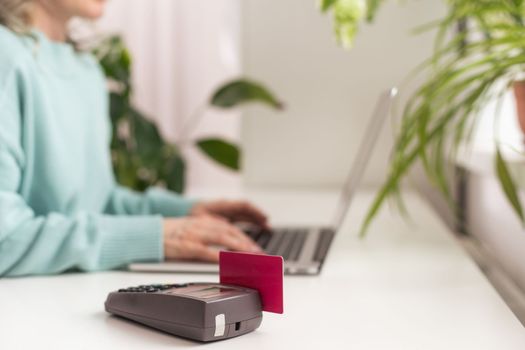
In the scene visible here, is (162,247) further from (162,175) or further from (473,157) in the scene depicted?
(162,175)

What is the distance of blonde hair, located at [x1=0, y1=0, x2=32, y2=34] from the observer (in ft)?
3.36

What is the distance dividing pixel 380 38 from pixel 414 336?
53.8 inches

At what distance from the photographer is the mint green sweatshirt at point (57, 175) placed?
2.74ft

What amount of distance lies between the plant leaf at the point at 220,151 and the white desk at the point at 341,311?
3.49ft

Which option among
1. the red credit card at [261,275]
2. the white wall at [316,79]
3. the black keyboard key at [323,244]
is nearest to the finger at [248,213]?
the black keyboard key at [323,244]

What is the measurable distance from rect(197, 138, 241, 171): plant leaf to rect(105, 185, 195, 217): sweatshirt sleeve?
726mm

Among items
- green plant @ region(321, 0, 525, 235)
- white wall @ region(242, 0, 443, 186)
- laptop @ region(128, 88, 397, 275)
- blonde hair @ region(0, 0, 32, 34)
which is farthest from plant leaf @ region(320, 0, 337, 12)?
white wall @ region(242, 0, 443, 186)

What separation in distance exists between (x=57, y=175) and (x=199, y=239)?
25cm

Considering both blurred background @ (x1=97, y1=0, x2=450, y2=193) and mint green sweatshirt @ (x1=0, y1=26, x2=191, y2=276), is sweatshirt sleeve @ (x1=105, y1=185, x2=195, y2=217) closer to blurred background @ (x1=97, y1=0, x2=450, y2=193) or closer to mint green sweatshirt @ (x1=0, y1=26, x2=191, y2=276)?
mint green sweatshirt @ (x1=0, y1=26, x2=191, y2=276)

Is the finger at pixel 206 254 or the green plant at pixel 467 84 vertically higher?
the green plant at pixel 467 84

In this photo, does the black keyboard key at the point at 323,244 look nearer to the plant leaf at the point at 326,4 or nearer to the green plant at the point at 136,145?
the plant leaf at the point at 326,4

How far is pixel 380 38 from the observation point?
185 cm

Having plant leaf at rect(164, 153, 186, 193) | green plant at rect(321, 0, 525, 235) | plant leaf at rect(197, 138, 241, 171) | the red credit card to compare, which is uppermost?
green plant at rect(321, 0, 525, 235)

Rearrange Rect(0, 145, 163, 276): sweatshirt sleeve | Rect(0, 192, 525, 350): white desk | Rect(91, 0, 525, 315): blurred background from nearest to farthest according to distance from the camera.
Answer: Rect(0, 192, 525, 350): white desk
Rect(0, 145, 163, 276): sweatshirt sleeve
Rect(91, 0, 525, 315): blurred background
